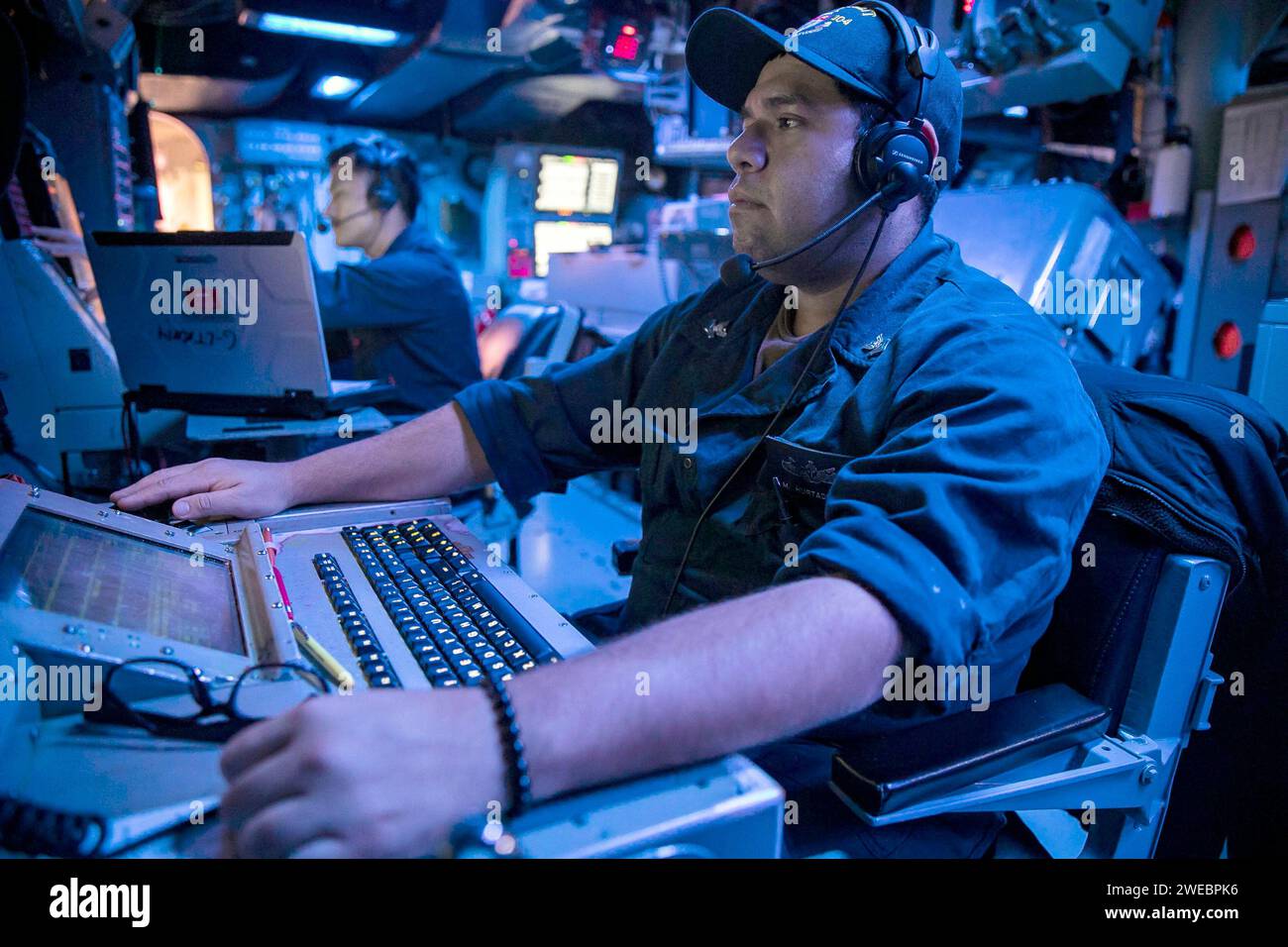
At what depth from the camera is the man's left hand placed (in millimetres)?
470

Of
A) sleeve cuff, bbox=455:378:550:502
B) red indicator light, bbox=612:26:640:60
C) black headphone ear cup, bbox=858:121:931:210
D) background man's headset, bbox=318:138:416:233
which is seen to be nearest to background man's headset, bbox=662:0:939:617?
black headphone ear cup, bbox=858:121:931:210

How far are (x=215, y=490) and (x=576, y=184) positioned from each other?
273 inches

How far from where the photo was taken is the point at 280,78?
6199mm

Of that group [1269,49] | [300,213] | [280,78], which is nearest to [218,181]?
[300,213]

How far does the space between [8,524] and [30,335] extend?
138 centimetres

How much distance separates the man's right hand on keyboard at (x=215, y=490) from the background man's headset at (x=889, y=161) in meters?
0.59

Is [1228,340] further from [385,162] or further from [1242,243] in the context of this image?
[385,162]

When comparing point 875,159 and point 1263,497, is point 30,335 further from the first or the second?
point 1263,497

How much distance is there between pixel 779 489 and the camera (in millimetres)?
957

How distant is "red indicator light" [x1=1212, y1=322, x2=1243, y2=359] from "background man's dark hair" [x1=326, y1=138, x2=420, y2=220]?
2.57m
